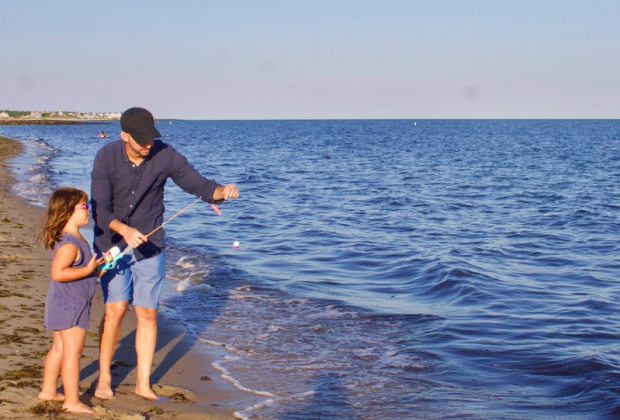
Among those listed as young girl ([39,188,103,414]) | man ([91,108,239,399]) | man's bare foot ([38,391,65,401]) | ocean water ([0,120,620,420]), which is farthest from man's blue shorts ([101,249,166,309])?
ocean water ([0,120,620,420])

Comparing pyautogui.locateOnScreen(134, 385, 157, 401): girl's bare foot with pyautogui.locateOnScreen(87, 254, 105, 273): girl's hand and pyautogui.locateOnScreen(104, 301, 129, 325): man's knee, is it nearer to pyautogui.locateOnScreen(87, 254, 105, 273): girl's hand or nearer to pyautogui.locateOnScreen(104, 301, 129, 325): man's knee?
pyautogui.locateOnScreen(104, 301, 129, 325): man's knee

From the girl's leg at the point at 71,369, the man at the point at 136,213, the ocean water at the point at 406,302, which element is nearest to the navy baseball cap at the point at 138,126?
the man at the point at 136,213

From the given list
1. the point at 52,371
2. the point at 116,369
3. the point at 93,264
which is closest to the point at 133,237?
the point at 93,264

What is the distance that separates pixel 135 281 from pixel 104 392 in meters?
0.75

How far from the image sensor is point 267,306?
7.82 meters

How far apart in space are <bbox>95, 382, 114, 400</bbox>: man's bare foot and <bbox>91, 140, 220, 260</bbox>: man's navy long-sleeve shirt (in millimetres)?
886

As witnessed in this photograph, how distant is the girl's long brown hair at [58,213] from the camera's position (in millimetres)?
4012

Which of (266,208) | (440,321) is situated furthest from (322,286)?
(266,208)

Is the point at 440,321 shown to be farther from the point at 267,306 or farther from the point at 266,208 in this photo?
the point at 266,208

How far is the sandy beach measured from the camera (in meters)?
4.26

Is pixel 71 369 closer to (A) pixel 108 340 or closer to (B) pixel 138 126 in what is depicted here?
(A) pixel 108 340

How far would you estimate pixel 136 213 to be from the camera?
4508 millimetres

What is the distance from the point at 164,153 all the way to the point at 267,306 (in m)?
3.66

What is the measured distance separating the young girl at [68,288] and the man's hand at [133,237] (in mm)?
217
